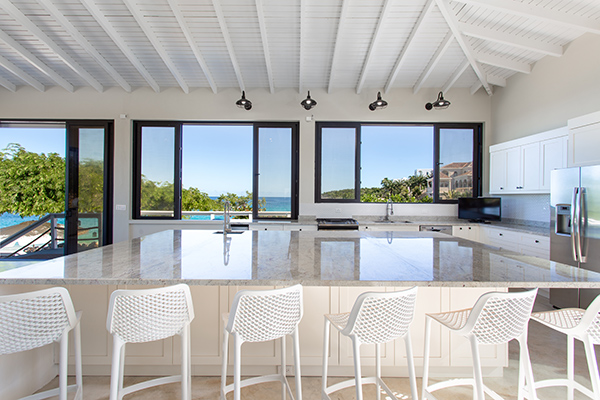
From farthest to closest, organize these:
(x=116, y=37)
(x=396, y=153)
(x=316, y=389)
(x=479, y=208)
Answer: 1. (x=396, y=153)
2. (x=479, y=208)
3. (x=116, y=37)
4. (x=316, y=389)

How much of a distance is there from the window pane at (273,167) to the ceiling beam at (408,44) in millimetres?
1851

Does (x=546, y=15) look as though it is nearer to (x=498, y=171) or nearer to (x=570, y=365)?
(x=498, y=171)

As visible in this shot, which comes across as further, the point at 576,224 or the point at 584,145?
the point at 584,145

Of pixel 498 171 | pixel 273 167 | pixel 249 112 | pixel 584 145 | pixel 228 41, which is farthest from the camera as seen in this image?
pixel 273 167

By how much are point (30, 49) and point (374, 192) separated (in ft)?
21.9

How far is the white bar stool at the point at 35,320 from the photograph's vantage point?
1145 millimetres

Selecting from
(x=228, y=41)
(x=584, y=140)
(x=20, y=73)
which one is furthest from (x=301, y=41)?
(x=20, y=73)

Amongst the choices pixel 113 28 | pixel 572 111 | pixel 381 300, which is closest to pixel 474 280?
pixel 381 300

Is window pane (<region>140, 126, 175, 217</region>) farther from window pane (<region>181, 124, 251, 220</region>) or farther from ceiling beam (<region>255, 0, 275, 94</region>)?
window pane (<region>181, 124, 251, 220</region>)

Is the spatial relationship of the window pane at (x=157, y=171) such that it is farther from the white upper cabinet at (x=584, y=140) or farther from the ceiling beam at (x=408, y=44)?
the white upper cabinet at (x=584, y=140)

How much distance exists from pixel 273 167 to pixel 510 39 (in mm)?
3752

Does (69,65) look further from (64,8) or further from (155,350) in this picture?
(155,350)

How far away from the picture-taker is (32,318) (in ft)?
3.86

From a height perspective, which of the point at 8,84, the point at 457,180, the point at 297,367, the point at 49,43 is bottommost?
the point at 297,367
